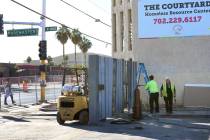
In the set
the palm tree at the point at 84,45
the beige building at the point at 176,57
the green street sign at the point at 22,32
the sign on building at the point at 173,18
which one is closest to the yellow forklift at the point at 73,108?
the beige building at the point at 176,57

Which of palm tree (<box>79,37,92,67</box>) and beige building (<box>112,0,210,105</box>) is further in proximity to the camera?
palm tree (<box>79,37,92,67</box>)

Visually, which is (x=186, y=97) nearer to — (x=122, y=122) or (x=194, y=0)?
(x=194, y=0)

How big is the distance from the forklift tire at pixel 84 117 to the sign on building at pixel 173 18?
359 inches

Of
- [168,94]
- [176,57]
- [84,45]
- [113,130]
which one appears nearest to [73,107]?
[113,130]

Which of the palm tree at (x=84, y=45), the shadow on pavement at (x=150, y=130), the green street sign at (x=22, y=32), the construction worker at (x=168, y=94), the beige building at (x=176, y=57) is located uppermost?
the palm tree at (x=84, y=45)

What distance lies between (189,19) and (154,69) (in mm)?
3041

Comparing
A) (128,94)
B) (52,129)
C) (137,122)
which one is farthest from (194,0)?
(52,129)

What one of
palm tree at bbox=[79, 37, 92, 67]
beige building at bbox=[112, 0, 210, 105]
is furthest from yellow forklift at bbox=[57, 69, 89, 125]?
palm tree at bbox=[79, 37, 92, 67]

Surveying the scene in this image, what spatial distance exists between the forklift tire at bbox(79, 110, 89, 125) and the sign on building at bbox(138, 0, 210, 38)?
9.11 m

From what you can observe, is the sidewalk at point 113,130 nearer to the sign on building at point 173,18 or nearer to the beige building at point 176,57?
the beige building at point 176,57

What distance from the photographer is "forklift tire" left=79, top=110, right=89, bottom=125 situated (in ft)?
61.1

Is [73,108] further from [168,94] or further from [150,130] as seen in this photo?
[168,94]

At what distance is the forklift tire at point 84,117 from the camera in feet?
61.1

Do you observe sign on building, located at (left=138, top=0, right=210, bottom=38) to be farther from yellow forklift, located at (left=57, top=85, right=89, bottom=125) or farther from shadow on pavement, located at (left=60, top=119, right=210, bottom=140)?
yellow forklift, located at (left=57, top=85, right=89, bottom=125)
